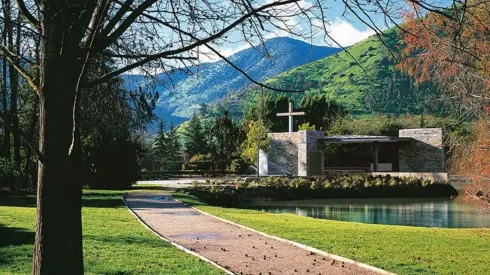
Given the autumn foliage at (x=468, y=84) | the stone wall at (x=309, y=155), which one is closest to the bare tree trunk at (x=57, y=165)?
the autumn foliage at (x=468, y=84)

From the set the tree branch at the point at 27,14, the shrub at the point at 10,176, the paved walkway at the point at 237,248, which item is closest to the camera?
the tree branch at the point at 27,14

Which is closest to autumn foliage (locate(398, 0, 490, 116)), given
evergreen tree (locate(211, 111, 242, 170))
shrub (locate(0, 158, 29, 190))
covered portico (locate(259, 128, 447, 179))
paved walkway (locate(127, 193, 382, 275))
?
paved walkway (locate(127, 193, 382, 275))

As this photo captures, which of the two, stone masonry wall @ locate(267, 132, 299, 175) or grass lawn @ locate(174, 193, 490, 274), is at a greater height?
stone masonry wall @ locate(267, 132, 299, 175)

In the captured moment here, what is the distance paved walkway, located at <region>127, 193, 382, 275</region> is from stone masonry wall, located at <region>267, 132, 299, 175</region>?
2445 cm

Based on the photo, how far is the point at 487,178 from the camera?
12.5 metres

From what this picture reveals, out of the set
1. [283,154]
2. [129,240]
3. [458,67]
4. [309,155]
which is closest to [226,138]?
[283,154]

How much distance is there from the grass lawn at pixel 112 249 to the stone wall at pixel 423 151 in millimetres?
27436

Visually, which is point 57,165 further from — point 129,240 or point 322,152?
point 322,152

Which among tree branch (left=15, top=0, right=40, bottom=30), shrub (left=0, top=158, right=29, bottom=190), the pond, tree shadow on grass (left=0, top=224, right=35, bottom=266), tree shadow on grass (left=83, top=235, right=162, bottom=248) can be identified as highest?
tree branch (left=15, top=0, right=40, bottom=30)

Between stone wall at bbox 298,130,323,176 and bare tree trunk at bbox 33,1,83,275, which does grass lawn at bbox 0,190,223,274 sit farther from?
stone wall at bbox 298,130,323,176

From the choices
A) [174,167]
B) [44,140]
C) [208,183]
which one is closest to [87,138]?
[208,183]

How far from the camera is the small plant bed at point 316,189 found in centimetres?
2395

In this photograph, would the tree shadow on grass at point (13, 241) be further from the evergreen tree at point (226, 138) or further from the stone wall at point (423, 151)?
the evergreen tree at point (226, 138)

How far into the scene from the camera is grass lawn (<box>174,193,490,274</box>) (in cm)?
712
